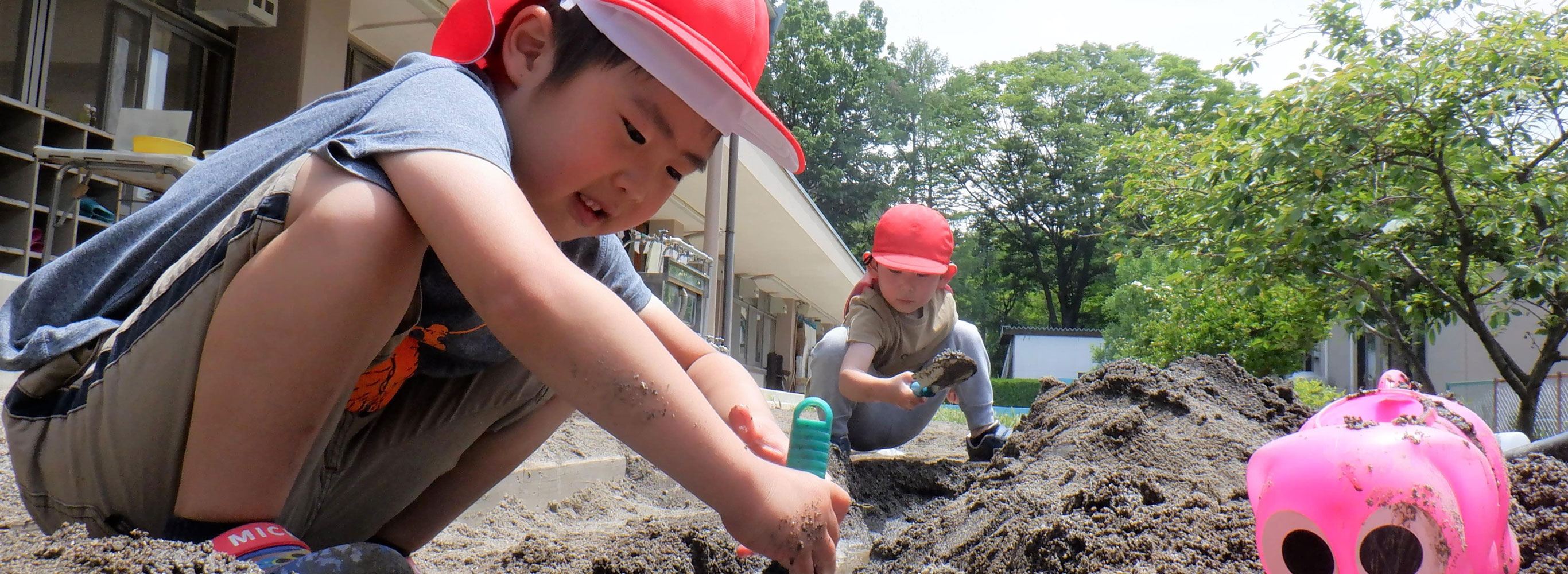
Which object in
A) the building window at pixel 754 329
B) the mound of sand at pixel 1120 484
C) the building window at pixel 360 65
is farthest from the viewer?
the building window at pixel 754 329

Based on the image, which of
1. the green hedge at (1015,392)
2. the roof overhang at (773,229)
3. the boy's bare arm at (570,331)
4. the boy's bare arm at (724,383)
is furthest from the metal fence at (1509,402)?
the green hedge at (1015,392)

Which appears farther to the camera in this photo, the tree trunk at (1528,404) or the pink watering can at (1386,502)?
the tree trunk at (1528,404)

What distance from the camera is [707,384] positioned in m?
1.55

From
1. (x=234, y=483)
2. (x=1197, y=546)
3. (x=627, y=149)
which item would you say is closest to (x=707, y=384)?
(x=627, y=149)

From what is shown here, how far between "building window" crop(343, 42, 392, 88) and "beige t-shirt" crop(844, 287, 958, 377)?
5597 mm

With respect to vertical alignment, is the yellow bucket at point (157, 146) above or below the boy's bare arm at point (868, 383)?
above

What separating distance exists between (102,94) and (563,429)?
462 centimetres

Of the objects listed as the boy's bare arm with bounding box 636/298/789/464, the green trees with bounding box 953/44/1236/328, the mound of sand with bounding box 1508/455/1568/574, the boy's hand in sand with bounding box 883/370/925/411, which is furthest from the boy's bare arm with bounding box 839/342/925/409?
the green trees with bounding box 953/44/1236/328

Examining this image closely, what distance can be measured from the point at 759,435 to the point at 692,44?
57 cm

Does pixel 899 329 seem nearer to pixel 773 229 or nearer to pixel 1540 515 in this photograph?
pixel 1540 515

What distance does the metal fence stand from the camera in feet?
28.1

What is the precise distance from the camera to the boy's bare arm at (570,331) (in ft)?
3.14

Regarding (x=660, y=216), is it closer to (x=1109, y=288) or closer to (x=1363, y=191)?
(x=1363, y=191)

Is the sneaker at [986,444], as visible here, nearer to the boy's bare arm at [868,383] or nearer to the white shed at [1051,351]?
the boy's bare arm at [868,383]
